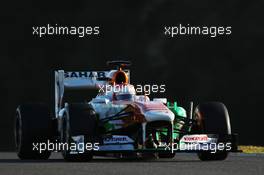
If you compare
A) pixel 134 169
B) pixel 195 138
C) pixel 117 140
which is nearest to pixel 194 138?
pixel 195 138

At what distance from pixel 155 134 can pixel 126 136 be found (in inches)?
25.9

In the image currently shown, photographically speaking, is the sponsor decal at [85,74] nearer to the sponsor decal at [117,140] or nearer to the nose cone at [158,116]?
the nose cone at [158,116]

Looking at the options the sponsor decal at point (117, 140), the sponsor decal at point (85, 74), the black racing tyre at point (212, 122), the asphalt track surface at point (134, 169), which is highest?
the sponsor decal at point (85, 74)

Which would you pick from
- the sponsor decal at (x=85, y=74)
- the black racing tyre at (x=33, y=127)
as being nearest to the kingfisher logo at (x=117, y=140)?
the black racing tyre at (x=33, y=127)

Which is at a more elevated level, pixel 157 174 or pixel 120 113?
pixel 120 113

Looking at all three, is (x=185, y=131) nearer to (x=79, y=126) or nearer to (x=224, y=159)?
(x=224, y=159)

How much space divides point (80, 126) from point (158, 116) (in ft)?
4.53

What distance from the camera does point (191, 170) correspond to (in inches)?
543

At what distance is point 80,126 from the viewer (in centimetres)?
1656

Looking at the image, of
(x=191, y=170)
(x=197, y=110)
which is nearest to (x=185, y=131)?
(x=197, y=110)

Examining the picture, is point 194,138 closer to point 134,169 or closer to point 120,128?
point 120,128

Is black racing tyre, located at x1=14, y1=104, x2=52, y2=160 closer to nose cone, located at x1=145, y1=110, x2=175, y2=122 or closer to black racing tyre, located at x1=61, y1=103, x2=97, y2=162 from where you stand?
black racing tyre, located at x1=61, y1=103, x2=97, y2=162

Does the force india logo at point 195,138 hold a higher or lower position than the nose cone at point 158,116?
lower

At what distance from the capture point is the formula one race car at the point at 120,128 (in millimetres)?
16500
